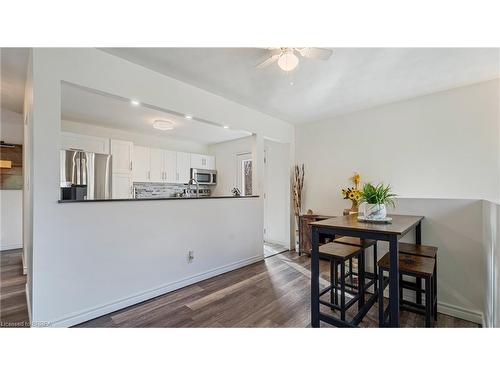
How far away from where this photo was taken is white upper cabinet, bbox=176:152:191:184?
5.14 metres

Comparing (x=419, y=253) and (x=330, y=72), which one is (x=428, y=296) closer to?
(x=419, y=253)

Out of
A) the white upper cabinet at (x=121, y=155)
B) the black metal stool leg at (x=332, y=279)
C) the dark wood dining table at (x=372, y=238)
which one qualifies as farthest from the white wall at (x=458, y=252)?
the white upper cabinet at (x=121, y=155)

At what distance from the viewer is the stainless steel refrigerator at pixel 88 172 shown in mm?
3102

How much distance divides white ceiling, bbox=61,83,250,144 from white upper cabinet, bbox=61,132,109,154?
351 mm

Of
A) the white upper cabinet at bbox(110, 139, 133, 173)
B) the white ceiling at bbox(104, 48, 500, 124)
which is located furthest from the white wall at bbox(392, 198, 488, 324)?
the white upper cabinet at bbox(110, 139, 133, 173)

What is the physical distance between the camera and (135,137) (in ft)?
15.8

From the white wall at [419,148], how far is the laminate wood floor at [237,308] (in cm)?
171

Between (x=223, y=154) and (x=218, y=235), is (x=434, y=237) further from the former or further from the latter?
(x=223, y=154)

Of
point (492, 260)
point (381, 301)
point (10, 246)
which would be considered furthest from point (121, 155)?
point (492, 260)

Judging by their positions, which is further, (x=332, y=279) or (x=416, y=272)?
(x=332, y=279)

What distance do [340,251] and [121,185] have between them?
4003mm

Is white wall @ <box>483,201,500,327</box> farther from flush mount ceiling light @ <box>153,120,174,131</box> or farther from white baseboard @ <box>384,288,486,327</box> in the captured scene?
flush mount ceiling light @ <box>153,120,174,131</box>
